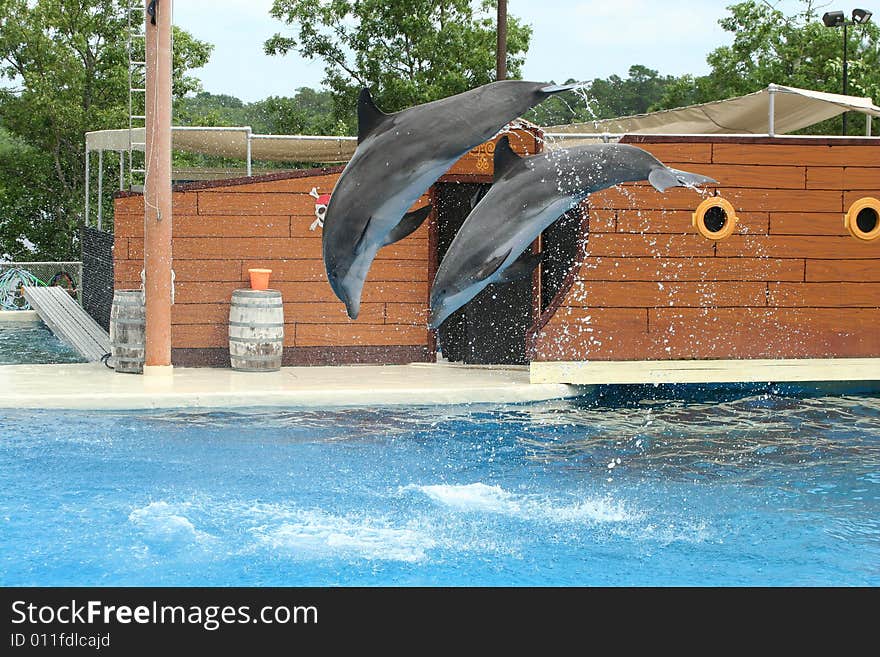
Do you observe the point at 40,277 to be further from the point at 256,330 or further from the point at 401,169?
the point at 401,169

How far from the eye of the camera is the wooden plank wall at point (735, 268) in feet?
34.3

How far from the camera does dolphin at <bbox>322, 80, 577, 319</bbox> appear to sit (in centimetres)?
395

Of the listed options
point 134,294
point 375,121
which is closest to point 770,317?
point 134,294

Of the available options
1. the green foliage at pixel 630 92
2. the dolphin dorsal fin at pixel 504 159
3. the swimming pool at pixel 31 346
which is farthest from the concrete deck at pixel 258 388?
the green foliage at pixel 630 92

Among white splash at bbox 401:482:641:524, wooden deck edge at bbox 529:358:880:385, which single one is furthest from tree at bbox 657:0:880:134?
white splash at bbox 401:482:641:524

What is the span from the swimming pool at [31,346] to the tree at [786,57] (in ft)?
49.8

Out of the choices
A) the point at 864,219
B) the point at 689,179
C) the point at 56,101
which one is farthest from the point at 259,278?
the point at 56,101

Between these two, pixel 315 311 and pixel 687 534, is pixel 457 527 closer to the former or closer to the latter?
pixel 687 534

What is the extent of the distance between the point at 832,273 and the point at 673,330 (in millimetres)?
1588

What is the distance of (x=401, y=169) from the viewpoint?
3.97 m

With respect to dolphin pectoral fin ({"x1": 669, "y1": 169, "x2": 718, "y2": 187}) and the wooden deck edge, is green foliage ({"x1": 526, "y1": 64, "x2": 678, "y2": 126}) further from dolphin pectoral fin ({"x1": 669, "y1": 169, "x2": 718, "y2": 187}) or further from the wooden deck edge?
dolphin pectoral fin ({"x1": 669, "y1": 169, "x2": 718, "y2": 187})

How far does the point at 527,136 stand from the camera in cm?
1070

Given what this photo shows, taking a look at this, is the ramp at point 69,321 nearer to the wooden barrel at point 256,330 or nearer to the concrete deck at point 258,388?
the concrete deck at point 258,388

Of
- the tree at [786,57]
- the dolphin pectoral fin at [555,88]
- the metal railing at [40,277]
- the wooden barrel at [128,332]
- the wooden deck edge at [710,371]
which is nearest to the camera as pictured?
the dolphin pectoral fin at [555,88]
